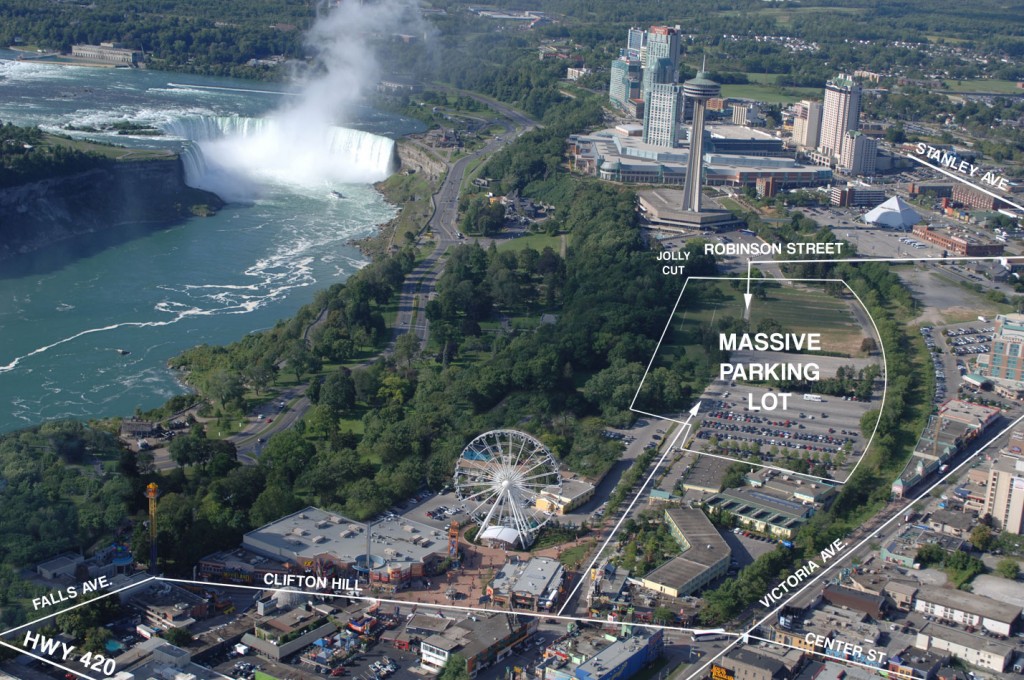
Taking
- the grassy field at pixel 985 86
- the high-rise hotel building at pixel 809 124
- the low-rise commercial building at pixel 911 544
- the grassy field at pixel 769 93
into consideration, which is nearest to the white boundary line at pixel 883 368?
the low-rise commercial building at pixel 911 544

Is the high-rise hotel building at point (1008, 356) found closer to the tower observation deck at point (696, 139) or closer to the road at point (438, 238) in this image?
the road at point (438, 238)

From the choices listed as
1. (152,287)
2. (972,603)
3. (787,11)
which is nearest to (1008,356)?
(972,603)

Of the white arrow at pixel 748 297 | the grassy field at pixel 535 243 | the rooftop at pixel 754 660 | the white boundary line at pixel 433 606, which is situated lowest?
the white boundary line at pixel 433 606

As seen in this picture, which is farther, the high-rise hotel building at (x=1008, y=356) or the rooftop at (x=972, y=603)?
the high-rise hotel building at (x=1008, y=356)

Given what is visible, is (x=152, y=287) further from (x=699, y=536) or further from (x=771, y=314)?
(x=699, y=536)

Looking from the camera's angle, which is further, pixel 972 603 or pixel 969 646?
pixel 972 603

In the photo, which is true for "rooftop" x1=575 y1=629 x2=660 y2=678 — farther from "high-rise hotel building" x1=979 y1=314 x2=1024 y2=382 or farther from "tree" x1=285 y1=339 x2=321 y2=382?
"tree" x1=285 y1=339 x2=321 y2=382
